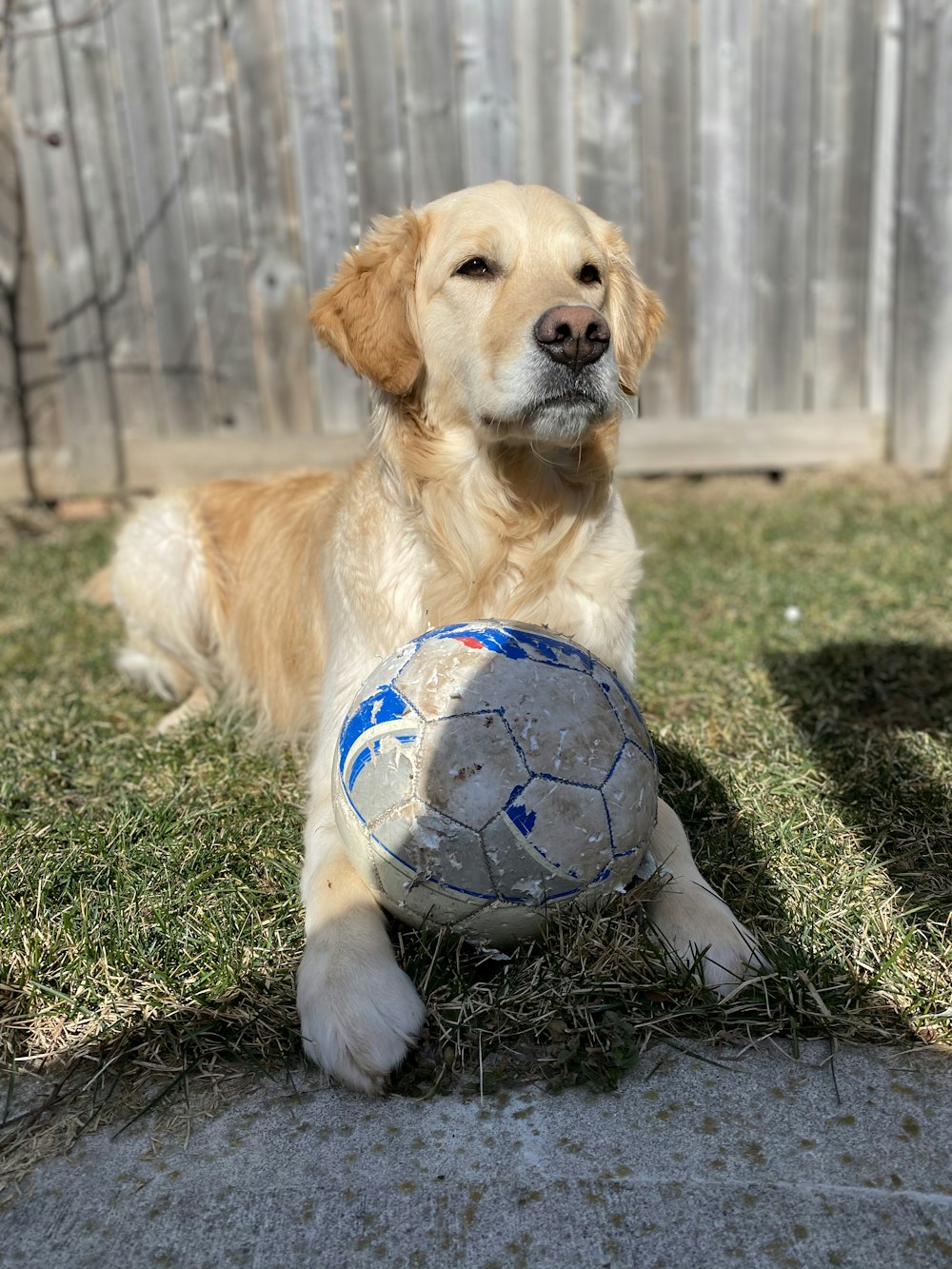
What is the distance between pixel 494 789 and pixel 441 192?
4745 millimetres

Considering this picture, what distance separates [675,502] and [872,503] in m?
1.09

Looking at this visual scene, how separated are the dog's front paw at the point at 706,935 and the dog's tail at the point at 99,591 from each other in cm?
347

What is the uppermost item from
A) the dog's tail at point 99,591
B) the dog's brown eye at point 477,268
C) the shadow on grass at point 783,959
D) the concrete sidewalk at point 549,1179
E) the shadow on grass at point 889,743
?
the dog's brown eye at point 477,268

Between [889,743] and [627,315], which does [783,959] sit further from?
[627,315]

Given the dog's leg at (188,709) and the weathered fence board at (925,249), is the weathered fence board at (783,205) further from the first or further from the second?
the dog's leg at (188,709)

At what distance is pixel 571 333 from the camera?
225cm

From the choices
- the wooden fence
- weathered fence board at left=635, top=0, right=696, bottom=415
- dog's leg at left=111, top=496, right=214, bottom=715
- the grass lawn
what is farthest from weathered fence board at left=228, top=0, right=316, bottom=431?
the grass lawn

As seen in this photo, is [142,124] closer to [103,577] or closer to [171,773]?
[103,577]

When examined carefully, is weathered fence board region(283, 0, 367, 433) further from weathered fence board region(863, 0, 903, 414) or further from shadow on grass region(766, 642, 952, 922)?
shadow on grass region(766, 642, 952, 922)

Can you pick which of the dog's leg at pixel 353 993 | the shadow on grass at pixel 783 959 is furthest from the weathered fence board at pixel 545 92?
the dog's leg at pixel 353 993

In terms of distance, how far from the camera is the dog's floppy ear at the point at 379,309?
259cm

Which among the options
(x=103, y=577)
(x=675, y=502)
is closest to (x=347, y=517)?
(x=103, y=577)

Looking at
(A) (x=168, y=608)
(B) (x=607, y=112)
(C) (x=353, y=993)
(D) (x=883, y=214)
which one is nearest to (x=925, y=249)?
(D) (x=883, y=214)

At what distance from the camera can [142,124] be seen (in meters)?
5.59
